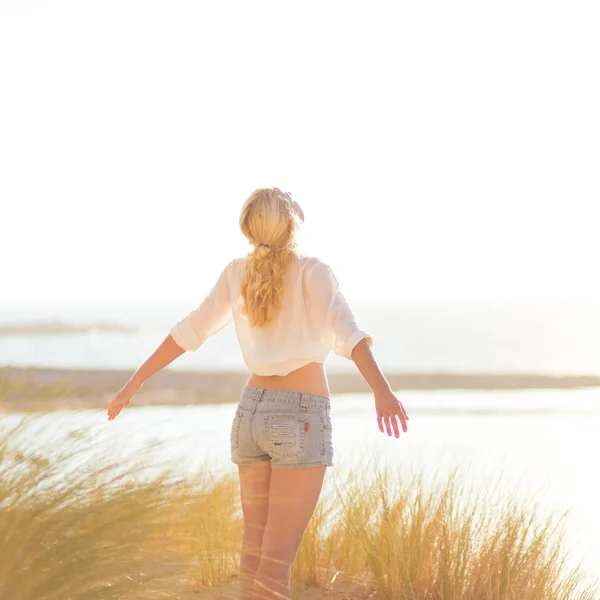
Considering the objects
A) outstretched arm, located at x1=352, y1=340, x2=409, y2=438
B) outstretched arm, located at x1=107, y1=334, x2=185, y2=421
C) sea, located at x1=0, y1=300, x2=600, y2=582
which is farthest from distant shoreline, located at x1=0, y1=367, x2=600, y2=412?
outstretched arm, located at x1=352, y1=340, x2=409, y2=438

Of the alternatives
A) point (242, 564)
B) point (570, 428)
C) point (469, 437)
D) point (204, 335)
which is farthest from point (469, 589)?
point (570, 428)

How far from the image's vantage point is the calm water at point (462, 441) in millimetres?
3332

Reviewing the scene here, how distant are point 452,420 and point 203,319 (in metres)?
9.12

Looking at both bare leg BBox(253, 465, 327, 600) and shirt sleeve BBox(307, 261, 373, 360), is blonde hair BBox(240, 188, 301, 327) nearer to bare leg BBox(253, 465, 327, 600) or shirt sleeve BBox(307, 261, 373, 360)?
shirt sleeve BBox(307, 261, 373, 360)

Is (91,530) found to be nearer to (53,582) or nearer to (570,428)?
(53,582)

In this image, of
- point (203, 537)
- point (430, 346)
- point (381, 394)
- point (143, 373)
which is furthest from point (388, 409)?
point (430, 346)

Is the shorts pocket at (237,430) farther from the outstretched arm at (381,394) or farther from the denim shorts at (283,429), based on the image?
the outstretched arm at (381,394)

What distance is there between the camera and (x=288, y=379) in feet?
9.53

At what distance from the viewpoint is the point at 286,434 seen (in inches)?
111

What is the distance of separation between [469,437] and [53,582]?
26.5ft

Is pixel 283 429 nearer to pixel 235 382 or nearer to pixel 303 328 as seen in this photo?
pixel 303 328

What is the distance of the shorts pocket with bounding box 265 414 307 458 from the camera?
280cm

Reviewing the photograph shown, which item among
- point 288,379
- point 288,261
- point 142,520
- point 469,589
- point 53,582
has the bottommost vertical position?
point 469,589

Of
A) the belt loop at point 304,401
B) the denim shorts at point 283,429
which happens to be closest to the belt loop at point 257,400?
the denim shorts at point 283,429
